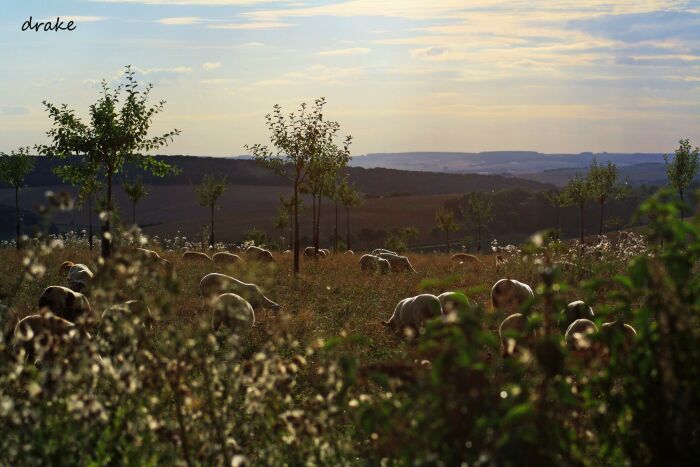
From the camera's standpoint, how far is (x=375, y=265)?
30.0 m

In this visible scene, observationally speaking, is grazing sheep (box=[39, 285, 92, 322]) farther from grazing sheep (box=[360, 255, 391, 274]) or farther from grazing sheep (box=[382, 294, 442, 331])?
grazing sheep (box=[360, 255, 391, 274])

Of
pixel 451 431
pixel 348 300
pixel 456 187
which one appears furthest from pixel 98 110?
pixel 456 187

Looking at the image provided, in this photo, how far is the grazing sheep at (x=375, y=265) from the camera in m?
29.9

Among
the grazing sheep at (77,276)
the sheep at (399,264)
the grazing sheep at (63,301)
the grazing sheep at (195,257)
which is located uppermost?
the grazing sheep at (63,301)

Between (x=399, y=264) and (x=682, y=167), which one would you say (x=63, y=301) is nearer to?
(x=399, y=264)

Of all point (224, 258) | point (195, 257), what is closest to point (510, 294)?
point (224, 258)

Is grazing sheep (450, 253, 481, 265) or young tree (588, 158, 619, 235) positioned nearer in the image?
grazing sheep (450, 253, 481, 265)

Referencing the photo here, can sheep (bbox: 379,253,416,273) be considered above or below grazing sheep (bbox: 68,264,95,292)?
below

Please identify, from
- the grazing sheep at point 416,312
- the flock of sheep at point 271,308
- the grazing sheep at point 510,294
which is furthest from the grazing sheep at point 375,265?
the grazing sheep at point 416,312

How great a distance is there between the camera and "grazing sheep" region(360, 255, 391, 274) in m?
29.9

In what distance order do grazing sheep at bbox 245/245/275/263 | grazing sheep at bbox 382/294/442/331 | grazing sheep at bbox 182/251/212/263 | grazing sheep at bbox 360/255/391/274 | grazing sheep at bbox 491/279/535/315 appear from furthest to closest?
grazing sheep at bbox 245/245/275/263 < grazing sheep at bbox 182/251/212/263 < grazing sheep at bbox 360/255/391/274 < grazing sheep at bbox 491/279/535/315 < grazing sheep at bbox 382/294/442/331

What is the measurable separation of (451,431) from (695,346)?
191cm

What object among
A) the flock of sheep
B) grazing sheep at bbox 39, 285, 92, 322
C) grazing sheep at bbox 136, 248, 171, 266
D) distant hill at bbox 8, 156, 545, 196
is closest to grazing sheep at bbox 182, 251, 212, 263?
the flock of sheep

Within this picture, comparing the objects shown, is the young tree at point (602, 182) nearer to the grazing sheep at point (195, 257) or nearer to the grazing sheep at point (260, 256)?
the grazing sheep at point (260, 256)
